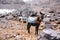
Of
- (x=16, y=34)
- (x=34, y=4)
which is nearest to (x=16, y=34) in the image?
(x=16, y=34)

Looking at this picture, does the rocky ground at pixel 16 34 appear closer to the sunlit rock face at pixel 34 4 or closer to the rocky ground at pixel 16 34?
the rocky ground at pixel 16 34

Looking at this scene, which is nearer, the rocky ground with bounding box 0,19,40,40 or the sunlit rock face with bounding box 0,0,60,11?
the rocky ground with bounding box 0,19,40,40

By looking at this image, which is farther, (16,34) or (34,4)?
(34,4)

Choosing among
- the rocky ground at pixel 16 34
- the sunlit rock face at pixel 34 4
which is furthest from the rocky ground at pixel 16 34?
the sunlit rock face at pixel 34 4

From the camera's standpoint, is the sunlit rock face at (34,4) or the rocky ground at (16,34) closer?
the rocky ground at (16,34)

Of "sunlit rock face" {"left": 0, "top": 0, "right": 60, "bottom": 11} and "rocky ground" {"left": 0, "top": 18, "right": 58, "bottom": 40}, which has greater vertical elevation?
"rocky ground" {"left": 0, "top": 18, "right": 58, "bottom": 40}

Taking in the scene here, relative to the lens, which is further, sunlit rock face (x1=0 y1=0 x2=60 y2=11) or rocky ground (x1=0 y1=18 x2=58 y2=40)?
sunlit rock face (x1=0 y1=0 x2=60 y2=11)

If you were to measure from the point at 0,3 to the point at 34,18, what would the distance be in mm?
13999

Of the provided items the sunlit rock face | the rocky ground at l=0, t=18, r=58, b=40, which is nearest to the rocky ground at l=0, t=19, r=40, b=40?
the rocky ground at l=0, t=18, r=58, b=40

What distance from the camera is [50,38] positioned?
4270 mm

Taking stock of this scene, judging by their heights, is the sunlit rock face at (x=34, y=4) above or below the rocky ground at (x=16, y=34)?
below

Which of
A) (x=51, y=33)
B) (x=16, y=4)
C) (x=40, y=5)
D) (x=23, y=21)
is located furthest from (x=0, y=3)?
(x=51, y=33)

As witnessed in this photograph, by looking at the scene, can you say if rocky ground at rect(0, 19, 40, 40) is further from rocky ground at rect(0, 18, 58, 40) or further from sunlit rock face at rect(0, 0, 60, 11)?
sunlit rock face at rect(0, 0, 60, 11)

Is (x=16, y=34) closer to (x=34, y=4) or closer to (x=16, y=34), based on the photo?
(x=16, y=34)
